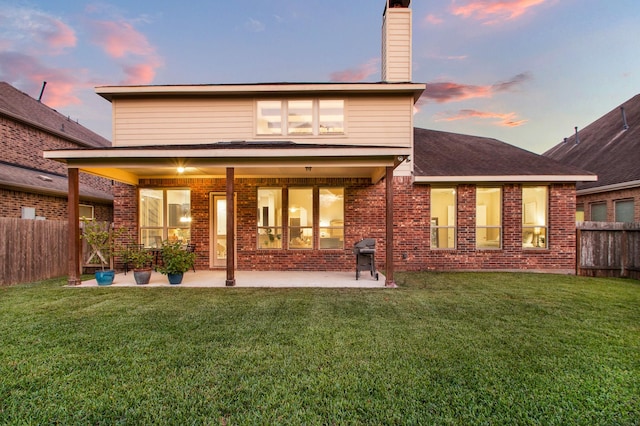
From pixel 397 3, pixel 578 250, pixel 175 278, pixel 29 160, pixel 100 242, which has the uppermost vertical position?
pixel 397 3

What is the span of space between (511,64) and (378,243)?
11.4 metres

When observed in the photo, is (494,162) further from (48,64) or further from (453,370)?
(48,64)

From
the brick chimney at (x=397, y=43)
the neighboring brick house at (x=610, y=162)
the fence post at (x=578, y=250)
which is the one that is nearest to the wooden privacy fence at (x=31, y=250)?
the brick chimney at (x=397, y=43)

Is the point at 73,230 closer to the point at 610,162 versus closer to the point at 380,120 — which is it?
the point at 380,120

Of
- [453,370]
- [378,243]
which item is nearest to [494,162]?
[378,243]

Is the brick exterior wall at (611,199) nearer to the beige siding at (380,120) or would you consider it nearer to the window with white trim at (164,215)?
the beige siding at (380,120)

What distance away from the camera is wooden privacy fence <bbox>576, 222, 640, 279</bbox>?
28.9ft

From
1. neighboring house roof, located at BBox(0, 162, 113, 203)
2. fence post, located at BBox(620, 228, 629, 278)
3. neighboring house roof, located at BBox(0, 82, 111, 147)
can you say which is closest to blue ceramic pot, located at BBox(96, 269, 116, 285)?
neighboring house roof, located at BBox(0, 162, 113, 203)

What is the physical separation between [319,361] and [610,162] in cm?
1470

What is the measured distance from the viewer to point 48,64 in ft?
53.8

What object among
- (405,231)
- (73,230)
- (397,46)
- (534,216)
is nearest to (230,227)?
(73,230)

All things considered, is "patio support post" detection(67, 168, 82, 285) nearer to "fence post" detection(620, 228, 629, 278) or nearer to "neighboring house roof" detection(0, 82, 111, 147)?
"neighboring house roof" detection(0, 82, 111, 147)

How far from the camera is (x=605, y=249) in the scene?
8930 millimetres

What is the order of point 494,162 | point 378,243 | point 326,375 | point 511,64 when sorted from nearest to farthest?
point 326,375, point 378,243, point 494,162, point 511,64
